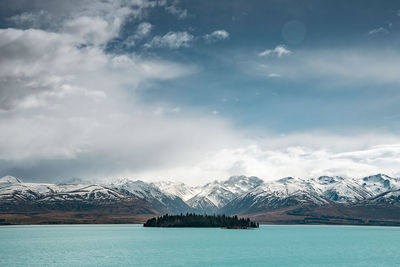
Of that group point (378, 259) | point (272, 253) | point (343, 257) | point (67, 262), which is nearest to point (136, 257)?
point (67, 262)

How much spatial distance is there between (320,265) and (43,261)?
84558 millimetres

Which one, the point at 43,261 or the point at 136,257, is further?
the point at 136,257

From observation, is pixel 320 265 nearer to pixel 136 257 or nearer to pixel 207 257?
pixel 207 257

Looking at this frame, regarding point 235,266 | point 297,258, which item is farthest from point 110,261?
point 297,258

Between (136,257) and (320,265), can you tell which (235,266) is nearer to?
(320,265)

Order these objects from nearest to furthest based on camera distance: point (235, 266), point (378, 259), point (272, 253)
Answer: point (235, 266)
point (378, 259)
point (272, 253)

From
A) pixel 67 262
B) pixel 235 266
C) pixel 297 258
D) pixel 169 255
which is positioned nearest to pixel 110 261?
pixel 67 262

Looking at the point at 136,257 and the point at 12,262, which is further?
the point at 136,257

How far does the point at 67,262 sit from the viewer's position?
121062mm

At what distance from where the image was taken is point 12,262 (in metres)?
120

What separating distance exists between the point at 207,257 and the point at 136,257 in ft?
80.5

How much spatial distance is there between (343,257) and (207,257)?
4857 centimetres

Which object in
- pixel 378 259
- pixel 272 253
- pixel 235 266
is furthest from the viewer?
pixel 272 253

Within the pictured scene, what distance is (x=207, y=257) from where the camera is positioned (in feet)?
456
